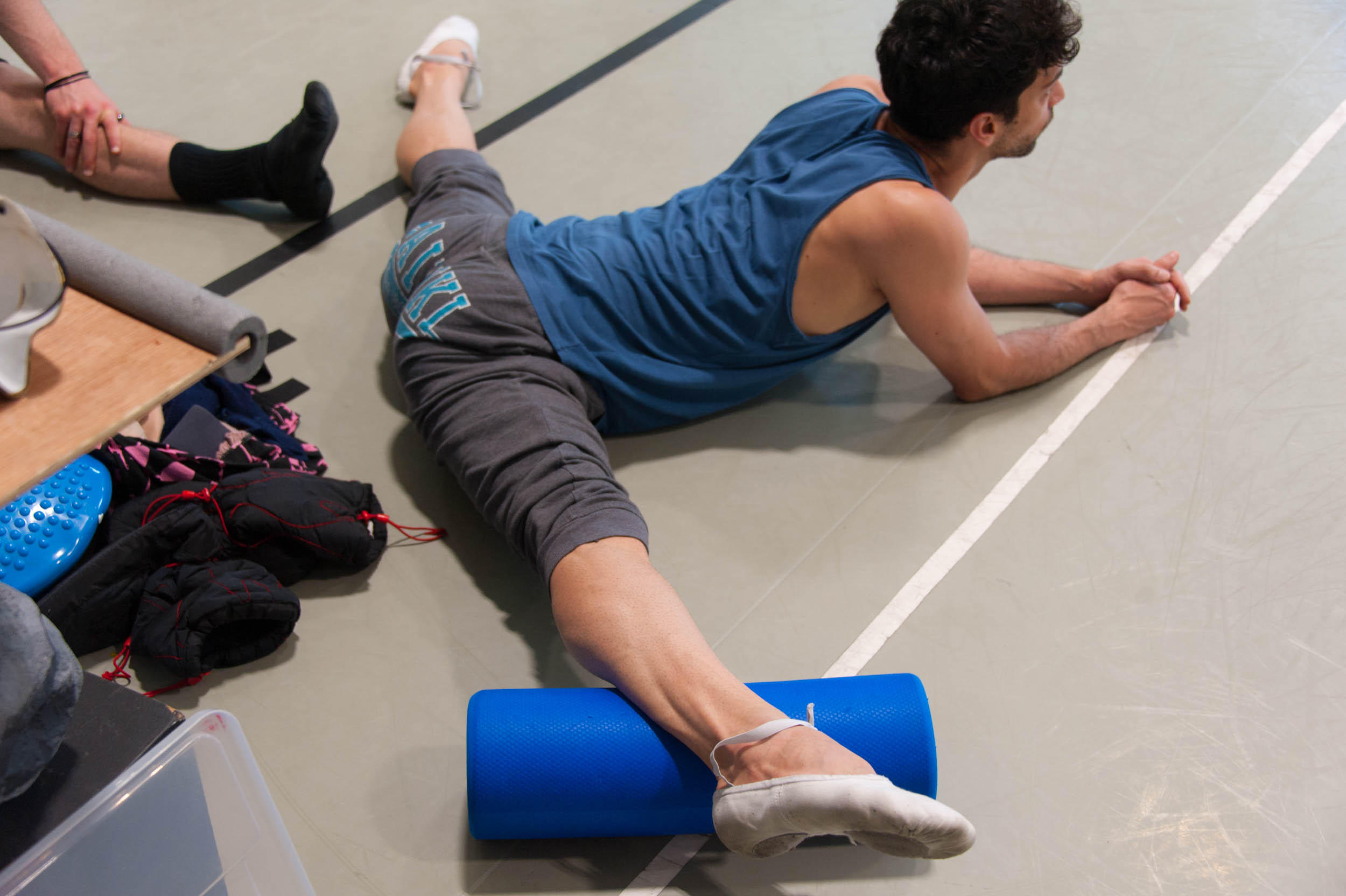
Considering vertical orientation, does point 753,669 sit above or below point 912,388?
below

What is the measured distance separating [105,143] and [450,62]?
0.82 m

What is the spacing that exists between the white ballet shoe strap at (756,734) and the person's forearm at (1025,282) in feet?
3.83

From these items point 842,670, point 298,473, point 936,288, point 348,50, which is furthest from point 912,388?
point 348,50

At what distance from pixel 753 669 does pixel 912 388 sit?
2.35 feet

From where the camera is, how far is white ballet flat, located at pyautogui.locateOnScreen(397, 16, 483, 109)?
249 centimetres

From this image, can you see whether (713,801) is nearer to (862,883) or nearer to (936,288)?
(862,883)

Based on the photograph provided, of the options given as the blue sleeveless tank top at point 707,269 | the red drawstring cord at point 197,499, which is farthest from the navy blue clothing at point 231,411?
the blue sleeveless tank top at point 707,269

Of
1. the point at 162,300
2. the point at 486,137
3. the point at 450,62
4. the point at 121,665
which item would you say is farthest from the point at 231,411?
the point at 450,62

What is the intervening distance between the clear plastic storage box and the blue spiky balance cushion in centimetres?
43

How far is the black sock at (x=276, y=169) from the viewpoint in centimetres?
205

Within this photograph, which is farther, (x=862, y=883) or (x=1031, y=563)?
(x=1031, y=563)

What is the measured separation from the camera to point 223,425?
5.54ft

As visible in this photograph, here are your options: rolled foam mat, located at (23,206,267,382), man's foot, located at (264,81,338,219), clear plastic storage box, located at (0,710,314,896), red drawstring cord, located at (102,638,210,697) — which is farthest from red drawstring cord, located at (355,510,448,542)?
man's foot, located at (264,81,338,219)

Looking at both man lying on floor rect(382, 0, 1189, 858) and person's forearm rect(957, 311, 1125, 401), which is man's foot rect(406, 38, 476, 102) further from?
person's forearm rect(957, 311, 1125, 401)
